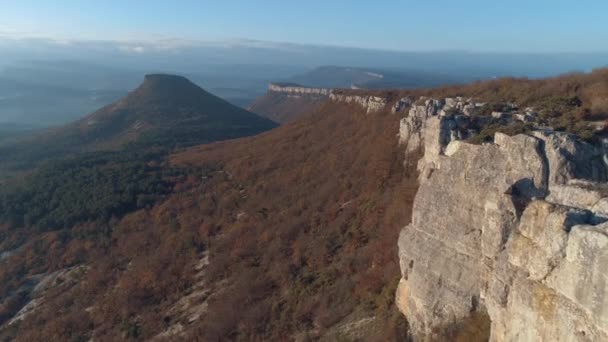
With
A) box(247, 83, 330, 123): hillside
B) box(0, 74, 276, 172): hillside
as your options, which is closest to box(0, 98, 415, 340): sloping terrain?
box(0, 74, 276, 172): hillside

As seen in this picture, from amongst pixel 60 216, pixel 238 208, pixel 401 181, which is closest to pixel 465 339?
pixel 401 181

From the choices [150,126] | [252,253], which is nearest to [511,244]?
[252,253]

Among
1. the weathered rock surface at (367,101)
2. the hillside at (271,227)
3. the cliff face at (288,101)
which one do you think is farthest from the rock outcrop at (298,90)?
the hillside at (271,227)

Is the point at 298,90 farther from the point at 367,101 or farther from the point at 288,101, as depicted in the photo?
the point at 367,101

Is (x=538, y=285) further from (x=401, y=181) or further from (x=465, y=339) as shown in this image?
(x=401, y=181)

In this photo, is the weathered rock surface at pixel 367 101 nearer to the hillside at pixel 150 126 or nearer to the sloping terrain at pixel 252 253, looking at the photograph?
the sloping terrain at pixel 252 253

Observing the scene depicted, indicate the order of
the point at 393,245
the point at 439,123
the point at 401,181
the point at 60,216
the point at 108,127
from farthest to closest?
the point at 108,127 < the point at 60,216 < the point at 401,181 < the point at 393,245 < the point at 439,123
